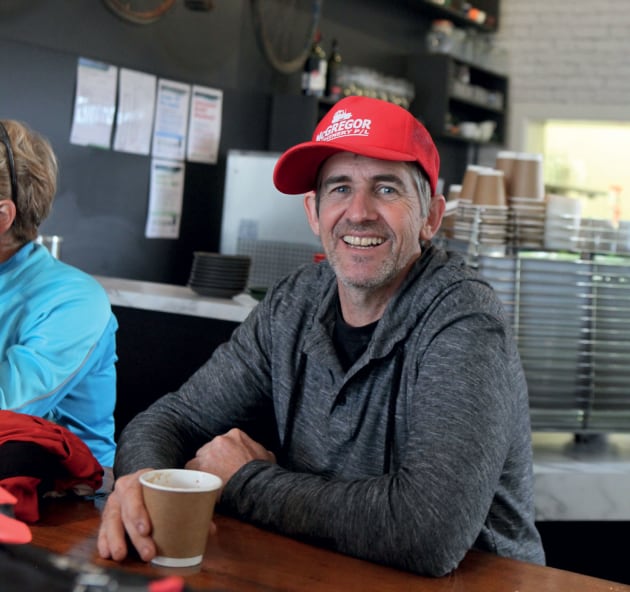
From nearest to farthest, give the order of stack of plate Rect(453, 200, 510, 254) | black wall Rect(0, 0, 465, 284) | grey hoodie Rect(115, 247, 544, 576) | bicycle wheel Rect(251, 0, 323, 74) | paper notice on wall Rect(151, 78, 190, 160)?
1. grey hoodie Rect(115, 247, 544, 576)
2. stack of plate Rect(453, 200, 510, 254)
3. black wall Rect(0, 0, 465, 284)
4. paper notice on wall Rect(151, 78, 190, 160)
5. bicycle wheel Rect(251, 0, 323, 74)

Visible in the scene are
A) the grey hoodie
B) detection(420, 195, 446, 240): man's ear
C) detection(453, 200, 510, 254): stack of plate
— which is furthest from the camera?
detection(453, 200, 510, 254): stack of plate

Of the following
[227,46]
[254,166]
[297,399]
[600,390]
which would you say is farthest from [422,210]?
[227,46]

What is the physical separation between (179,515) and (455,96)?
640cm

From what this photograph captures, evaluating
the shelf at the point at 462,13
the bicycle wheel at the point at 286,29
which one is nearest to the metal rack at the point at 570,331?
the bicycle wheel at the point at 286,29

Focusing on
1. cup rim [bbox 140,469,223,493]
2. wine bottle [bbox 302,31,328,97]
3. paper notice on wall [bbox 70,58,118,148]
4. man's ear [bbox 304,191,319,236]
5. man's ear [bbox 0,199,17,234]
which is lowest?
cup rim [bbox 140,469,223,493]

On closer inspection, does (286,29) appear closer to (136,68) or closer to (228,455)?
(136,68)

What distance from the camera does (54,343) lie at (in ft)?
6.04

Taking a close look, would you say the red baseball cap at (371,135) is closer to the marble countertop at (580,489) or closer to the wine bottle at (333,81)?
the marble countertop at (580,489)

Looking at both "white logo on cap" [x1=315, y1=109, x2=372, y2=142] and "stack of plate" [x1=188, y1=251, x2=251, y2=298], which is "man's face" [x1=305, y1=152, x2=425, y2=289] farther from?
"stack of plate" [x1=188, y1=251, x2=251, y2=298]

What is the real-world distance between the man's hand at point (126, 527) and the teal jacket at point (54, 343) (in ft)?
2.14

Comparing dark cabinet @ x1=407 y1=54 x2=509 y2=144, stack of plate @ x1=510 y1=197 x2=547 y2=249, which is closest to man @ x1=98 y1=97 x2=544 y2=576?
stack of plate @ x1=510 y1=197 x2=547 y2=249

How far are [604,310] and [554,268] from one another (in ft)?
0.63

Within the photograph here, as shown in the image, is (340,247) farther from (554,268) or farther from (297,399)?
(554,268)

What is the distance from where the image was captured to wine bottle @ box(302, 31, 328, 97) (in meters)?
5.73
